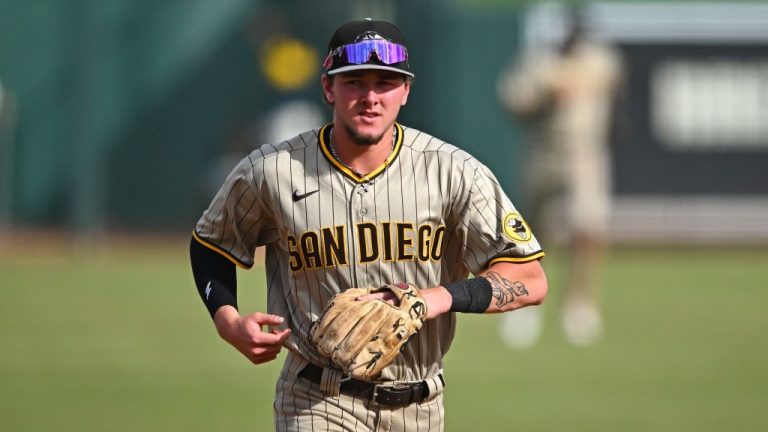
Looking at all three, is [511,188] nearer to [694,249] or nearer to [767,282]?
[694,249]

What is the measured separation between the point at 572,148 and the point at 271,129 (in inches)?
394

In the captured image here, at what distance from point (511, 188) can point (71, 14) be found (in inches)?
282

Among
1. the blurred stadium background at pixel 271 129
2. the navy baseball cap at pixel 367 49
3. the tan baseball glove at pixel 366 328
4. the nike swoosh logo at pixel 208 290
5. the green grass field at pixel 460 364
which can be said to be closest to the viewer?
the tan baseball glove at pixel 366 328

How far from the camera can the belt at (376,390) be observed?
192 inches

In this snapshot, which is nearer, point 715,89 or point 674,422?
point 674,422

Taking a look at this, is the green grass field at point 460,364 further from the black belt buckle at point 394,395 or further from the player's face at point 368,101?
the player's face at point 368,101

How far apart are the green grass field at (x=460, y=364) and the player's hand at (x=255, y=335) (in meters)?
4.07

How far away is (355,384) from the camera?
192 inches

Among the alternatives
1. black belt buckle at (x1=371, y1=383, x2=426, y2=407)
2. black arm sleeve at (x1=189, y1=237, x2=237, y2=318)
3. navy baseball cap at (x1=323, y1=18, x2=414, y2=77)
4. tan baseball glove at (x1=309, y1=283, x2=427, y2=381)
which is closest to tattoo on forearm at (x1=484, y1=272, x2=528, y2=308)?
tan baseball glove at (x1=309, y1=283, x2=427, y2=381)

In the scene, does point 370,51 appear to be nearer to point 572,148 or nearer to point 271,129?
point 572,148

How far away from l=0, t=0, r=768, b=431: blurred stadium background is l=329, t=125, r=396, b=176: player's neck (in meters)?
8.05

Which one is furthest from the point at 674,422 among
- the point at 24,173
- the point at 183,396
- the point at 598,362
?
the point at 24,173

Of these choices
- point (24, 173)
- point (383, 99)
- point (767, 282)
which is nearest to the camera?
point (383, 99)

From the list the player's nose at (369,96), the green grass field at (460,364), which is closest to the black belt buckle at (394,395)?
the player's nose at (369,96)
